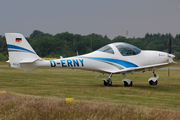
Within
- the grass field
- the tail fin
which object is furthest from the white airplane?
the grass field

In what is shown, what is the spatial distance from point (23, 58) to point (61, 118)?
8053 millimetres

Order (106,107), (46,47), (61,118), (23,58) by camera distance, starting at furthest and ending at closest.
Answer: (46,47)
(23,58)
(106,107)
(61,118)

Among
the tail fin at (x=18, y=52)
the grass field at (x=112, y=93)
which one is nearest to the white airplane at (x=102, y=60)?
the tail fin at (x=18, y=52)

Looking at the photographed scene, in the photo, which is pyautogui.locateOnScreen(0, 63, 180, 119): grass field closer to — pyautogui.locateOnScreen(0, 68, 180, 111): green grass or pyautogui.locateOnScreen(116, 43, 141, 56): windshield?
pyautogui.locateOnScreen(0, 68, 180, 111): green grass

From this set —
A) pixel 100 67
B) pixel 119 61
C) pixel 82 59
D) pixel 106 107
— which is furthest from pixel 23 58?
pixel 106 107

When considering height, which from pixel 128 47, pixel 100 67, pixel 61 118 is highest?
pixel 128 47

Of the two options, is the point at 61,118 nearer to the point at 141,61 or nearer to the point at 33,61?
the point at 33,61

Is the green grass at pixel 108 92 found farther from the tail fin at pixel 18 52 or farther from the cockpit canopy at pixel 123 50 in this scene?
the cockpit canopy at pixel 123 50

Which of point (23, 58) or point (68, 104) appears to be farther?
point (23, 58)

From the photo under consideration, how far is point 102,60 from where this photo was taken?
1452 centimetres

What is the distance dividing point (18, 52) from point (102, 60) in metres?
4.73

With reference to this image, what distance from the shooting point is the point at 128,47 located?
584 inches

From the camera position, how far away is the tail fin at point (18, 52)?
13148 mm

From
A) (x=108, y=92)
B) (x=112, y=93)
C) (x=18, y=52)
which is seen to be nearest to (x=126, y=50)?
(x=108, y=92)
